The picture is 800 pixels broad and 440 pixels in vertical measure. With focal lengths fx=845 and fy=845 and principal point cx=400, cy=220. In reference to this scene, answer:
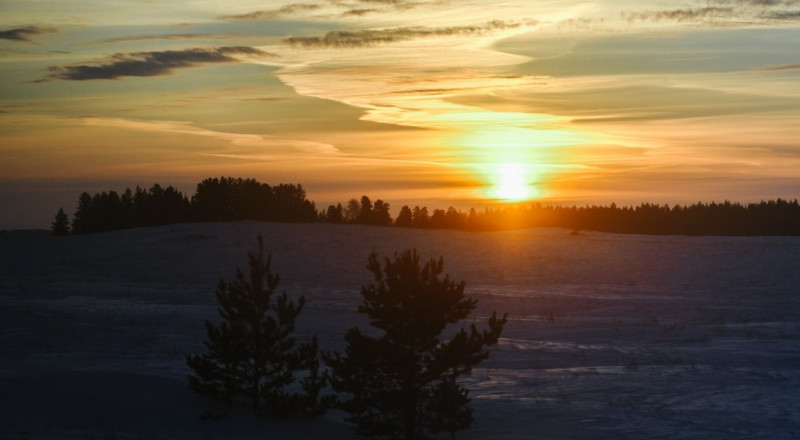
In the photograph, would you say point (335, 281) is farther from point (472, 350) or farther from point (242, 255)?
point (472, 350)

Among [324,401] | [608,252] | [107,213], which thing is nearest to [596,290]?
[608,252]

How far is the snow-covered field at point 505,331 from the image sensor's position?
15.6 meters

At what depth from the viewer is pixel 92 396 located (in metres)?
15.8

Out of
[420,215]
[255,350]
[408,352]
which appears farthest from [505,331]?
[420,215]

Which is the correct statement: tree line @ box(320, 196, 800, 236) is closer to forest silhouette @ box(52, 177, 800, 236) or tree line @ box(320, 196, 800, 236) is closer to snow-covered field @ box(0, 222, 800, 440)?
forest silhouette @ box(52, 177, 800, 236)

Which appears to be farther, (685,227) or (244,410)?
(685,227)

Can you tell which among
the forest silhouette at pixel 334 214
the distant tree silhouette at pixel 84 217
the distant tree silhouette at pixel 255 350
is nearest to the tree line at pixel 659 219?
the forest silhouette at pixel 334 214

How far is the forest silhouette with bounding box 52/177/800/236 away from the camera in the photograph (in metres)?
73.1

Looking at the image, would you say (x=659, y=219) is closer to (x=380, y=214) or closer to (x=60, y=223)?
(x=380, y=214)

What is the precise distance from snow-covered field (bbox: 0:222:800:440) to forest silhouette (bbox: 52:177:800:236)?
10766 mm

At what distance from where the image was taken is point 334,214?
101 meters

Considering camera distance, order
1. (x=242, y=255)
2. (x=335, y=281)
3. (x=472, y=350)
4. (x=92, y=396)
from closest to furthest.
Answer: (x=472, y=350)
(x=92, y=396)
(x=335, y=281)
(x=242, y=255)

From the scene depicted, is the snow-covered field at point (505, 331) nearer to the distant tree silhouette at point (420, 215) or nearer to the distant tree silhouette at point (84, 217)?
the distant tree silhouette at point (84, 217)

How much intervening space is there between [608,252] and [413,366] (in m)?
39.9
